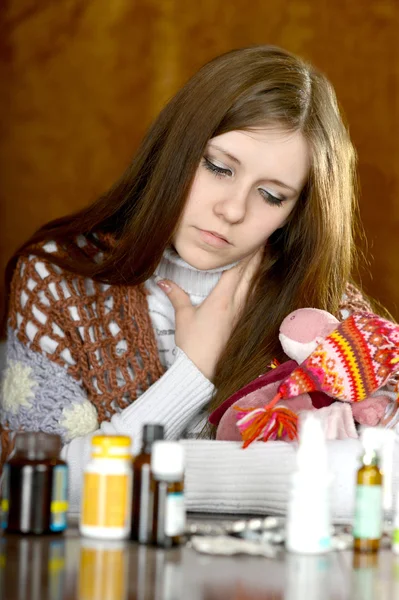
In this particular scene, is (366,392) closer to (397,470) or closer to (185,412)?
(397,470)

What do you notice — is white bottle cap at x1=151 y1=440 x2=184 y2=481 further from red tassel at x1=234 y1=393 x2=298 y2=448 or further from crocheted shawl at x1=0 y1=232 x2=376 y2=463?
crocheted shawl at x1=0 y1=232 x2=376 y2=463

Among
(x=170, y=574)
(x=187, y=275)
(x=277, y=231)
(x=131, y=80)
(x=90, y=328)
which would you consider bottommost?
(x=170, y=574)

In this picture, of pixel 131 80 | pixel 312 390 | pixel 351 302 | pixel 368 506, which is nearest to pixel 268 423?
pixel 312 390

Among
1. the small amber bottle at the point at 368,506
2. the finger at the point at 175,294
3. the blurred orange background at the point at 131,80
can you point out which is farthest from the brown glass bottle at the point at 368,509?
the blurred orange background at the point at 131,80

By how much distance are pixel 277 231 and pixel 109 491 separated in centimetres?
101

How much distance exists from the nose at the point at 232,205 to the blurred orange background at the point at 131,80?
1176 mm

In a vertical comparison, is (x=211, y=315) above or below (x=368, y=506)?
above

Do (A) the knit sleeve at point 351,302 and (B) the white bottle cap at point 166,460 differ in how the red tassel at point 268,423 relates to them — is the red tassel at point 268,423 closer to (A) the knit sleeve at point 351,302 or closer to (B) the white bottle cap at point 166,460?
(B) the white bottle cap at point 166,460

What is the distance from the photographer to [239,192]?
1729mm

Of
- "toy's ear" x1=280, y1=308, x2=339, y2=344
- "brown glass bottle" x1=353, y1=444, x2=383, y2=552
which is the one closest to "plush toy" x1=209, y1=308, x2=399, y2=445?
"toy's ear" x1=280, y1=308, x2=339, y2=344

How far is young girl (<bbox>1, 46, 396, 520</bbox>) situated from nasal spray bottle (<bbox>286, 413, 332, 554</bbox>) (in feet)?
1.93

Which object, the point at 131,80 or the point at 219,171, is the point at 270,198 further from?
the point at 131,80

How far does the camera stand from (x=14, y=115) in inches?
111

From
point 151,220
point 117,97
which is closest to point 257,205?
point 151,220
